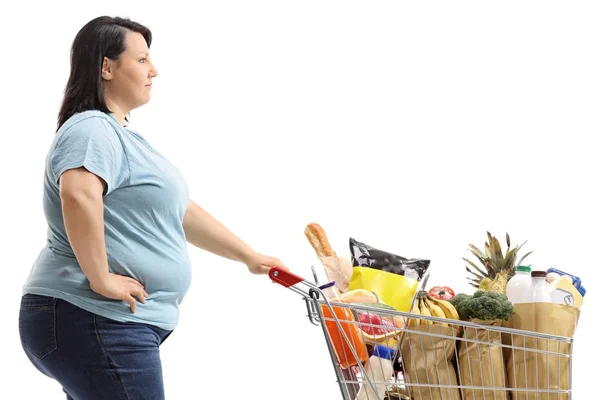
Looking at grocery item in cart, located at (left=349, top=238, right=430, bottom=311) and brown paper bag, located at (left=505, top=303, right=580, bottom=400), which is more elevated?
grocery item in cart, located at (left=349, top=238, right=430, bottom=311)

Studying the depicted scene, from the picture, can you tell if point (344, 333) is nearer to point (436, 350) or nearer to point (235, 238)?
point (436, 350)

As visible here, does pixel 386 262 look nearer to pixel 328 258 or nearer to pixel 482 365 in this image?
pixel 328 258

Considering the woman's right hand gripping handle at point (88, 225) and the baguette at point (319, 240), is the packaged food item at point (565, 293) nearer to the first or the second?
the baguette at point (319, 240)

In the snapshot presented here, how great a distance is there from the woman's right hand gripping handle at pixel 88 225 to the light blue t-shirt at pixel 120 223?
0.03 meters

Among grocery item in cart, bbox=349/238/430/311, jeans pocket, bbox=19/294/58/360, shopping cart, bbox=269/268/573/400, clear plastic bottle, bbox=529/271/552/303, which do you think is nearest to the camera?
jeans pocket, bbox=19/294/58/360

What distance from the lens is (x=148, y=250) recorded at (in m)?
2.04

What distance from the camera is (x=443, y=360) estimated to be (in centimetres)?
231

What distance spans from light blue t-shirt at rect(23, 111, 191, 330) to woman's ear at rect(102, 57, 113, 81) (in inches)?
6.9

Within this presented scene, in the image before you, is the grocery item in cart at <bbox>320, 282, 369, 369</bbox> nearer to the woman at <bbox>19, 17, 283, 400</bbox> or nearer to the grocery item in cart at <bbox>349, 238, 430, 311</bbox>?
the grocery item in cart at <bbox>349, 238, 430, 311</bbox>

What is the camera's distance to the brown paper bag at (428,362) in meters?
2.29

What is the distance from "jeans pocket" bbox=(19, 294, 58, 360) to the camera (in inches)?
76.7

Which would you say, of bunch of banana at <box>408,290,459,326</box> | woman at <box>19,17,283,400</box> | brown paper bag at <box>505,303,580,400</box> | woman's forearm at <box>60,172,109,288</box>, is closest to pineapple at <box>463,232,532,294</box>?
brown paper bag at <box>505,303,580,400</box>

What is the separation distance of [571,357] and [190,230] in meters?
1.28

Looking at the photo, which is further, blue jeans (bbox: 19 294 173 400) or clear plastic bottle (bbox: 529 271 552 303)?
clear plastic bottle (bbox: 529 271 552 303)
